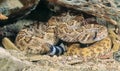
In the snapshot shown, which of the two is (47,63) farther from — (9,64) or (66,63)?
(9,64)

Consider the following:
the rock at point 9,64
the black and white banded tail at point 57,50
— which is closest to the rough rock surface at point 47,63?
the rock at point 9,64

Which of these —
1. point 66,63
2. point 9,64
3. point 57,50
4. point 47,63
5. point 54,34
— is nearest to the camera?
point 9,64

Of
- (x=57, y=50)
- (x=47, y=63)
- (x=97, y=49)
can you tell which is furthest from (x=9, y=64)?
(x=97, y=49)


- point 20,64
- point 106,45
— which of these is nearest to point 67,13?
point 106,45

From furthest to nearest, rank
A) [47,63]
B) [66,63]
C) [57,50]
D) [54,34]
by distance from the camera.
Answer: [54,34] → [57,50] → [66,63] → [47,63]

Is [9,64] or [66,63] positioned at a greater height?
[9,64]

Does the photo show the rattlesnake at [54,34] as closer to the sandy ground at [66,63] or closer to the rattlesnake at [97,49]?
the rattlesnake at [97,49]

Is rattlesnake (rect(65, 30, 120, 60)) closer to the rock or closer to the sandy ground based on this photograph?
the sandy ground

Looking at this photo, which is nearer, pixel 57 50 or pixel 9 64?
pixel 9 64
